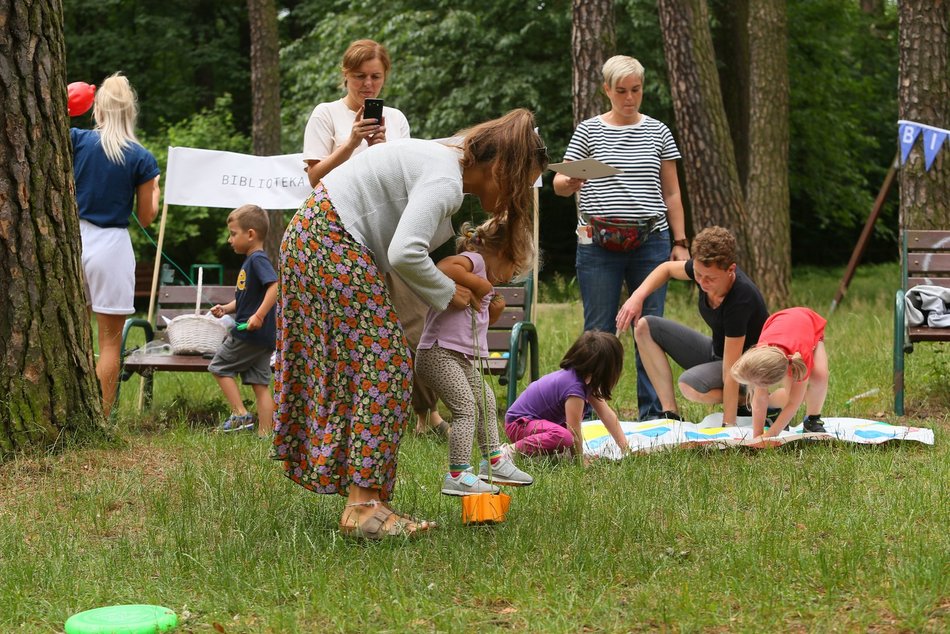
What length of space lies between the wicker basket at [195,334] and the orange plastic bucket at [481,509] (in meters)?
3.19

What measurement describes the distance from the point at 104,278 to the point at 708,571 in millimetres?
4007

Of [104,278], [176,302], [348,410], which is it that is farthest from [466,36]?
[348,410]

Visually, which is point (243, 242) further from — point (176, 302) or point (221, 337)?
point (176, 302)

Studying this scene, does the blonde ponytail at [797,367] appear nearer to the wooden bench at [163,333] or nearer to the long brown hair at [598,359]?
the long brown hair at [598,359]

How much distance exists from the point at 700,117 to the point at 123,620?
30.2 ft

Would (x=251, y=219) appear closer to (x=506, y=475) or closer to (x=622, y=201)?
(x=622, y=201)

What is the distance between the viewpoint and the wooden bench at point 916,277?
6.36 metres

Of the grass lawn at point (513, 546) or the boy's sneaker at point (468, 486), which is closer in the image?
the grass lawn at point (513, 546)

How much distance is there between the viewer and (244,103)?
2641cm

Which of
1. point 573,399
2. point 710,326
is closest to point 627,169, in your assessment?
point 710,326

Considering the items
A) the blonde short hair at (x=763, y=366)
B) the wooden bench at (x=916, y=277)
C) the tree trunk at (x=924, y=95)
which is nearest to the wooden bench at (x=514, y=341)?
the blonde short hair at (x=763, y=366)

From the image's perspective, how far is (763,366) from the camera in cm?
542

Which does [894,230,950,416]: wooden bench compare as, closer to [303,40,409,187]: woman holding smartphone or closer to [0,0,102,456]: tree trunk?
[303,40,409,187]: woman holding smartphone

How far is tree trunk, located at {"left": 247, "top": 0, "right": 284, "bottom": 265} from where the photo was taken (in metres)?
12.9
